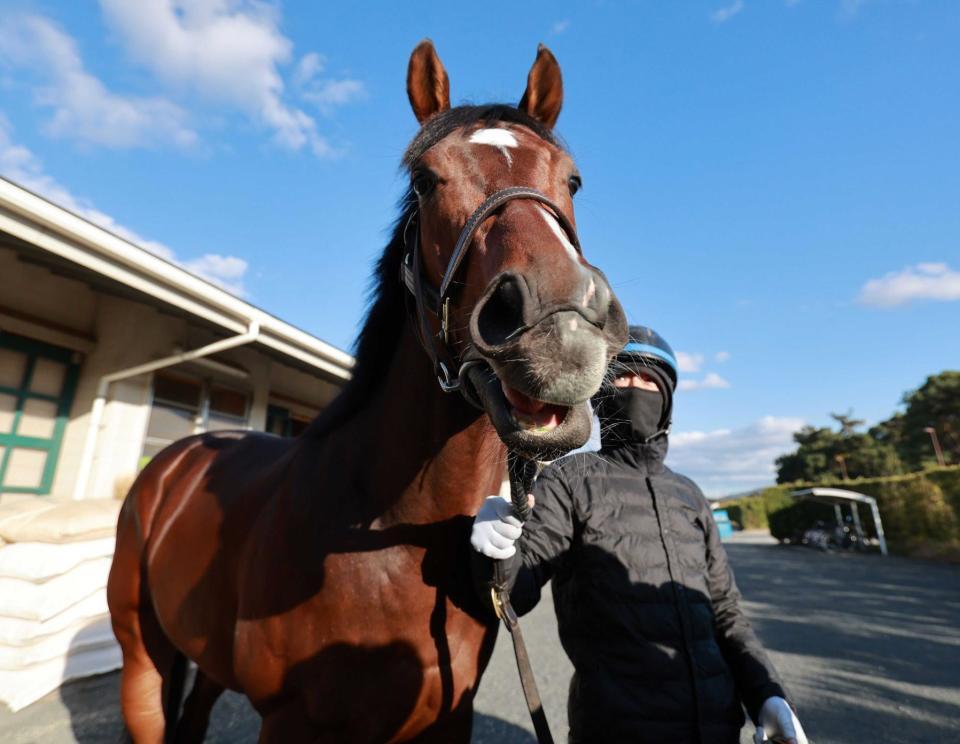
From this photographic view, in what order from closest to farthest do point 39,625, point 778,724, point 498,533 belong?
1. point 498,533
2. point 778,724
3. point 39,625

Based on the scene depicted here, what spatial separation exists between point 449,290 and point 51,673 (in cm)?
449

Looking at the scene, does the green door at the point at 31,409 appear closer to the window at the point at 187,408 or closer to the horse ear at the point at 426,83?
the window at the point at 187,408

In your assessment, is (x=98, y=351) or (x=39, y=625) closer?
(x=39, y=625)

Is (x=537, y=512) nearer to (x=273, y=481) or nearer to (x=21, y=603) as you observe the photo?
(x=273, y=481)

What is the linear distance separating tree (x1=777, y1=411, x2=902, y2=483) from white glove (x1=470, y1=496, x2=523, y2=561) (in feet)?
144

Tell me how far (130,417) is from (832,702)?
7360mm

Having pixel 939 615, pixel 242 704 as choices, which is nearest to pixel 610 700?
pixel 242 704

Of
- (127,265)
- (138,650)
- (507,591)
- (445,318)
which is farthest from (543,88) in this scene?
(127,265)

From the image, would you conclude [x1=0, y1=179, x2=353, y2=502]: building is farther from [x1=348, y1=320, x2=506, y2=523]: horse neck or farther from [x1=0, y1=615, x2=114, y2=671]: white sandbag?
[x1=348, y1=320, x2=506, y2=523]: horse neck

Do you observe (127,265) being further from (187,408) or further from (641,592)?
(641,592)

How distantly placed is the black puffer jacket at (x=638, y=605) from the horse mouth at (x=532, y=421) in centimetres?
55

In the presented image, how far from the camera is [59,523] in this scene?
3656 millimetres

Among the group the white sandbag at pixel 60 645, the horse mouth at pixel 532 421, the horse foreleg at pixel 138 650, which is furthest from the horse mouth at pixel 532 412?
the white sandbag at pixel 60 645

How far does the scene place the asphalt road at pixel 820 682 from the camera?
322cm
